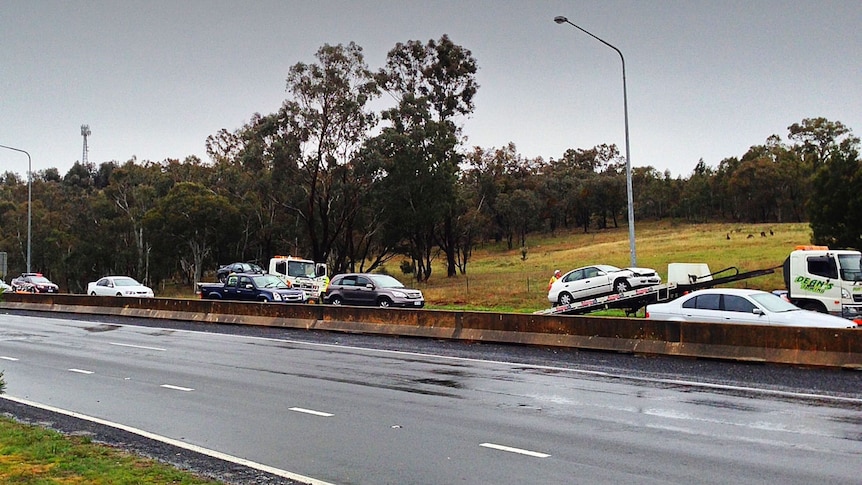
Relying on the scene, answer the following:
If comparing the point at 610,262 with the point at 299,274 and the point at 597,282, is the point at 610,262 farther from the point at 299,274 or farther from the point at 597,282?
the point at 597,282

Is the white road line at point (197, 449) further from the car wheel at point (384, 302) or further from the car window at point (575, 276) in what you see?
the car window at point (575, 276)

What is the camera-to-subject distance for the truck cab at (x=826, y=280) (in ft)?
75.0

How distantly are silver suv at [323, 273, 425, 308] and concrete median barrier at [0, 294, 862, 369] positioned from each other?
4.31 metres

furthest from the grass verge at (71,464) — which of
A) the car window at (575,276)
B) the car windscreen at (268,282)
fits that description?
the car windscreen at (268,282)

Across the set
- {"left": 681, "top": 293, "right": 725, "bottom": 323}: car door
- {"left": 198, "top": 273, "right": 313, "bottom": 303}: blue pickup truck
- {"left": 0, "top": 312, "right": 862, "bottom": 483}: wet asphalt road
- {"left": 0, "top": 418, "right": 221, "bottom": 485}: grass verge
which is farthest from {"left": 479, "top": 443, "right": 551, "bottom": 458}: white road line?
{"left": 198, "top": 273, "right": 313, "bottom": 303}: blue pickup truck

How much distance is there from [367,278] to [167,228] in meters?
43.6

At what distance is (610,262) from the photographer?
6009 cm

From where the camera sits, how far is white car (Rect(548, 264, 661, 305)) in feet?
93.7

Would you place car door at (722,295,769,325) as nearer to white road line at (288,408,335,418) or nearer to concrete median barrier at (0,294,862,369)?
concrete median barrier at (0,294,862,369)

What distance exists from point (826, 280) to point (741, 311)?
7.29 meters

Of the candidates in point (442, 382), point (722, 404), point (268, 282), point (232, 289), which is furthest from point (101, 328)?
point (722, 404)

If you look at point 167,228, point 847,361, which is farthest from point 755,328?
point 167,228

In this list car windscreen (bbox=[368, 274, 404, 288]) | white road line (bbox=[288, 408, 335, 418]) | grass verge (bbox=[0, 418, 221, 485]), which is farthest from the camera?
car windscreen (bbox=[368, 274, 404, 288])

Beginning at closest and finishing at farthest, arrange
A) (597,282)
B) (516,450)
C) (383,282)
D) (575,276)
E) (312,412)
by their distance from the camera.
→ (516,450) < (312,412) < (597,282) < (575,276) < (383,282)
